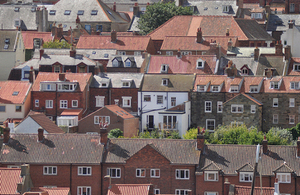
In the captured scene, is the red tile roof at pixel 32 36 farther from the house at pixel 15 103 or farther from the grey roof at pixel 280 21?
the grey roof at pixel 280 21

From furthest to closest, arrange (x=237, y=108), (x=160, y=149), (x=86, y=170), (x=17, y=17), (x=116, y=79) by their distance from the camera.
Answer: (x=17, y=17)
(x=116, y=79)
(x=237, y=108)
(x=160, y=149)
(x=86, y=170)

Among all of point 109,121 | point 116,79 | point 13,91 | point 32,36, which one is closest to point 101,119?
point 109,121

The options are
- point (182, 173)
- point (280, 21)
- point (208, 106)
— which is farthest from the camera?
point (280, 21)

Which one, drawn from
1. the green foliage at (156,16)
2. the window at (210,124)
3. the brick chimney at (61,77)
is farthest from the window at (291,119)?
the green foliage at (156,16)

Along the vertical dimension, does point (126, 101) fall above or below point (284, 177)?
below

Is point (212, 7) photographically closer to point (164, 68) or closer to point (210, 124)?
point (164, 68)

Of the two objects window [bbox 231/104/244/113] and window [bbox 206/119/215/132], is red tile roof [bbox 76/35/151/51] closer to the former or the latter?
window [bbox 206/119/215/132]

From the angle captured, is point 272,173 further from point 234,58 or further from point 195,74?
point 234,58
